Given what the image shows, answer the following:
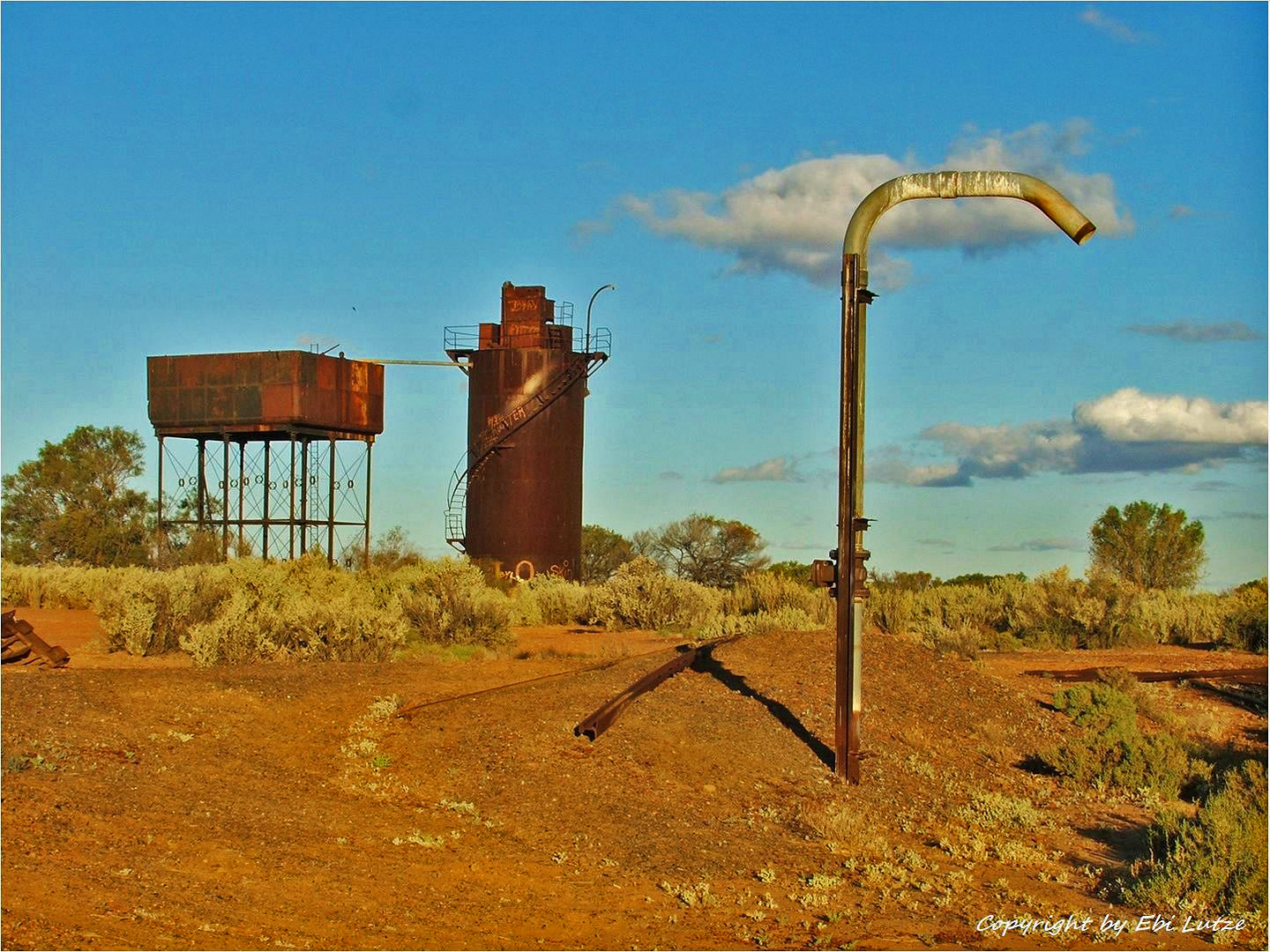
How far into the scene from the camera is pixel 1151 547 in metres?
42.2

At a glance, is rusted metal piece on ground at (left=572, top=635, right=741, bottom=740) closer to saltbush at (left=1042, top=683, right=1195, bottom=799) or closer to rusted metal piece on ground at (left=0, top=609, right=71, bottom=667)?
saltbush at (left=1042, top=683, right=1195, bottom=799)

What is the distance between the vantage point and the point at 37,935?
707 centimetres

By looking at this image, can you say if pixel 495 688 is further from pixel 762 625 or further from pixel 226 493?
pixel 226 493

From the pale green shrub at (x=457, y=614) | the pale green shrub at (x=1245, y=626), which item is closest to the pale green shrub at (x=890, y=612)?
the pale green shrub at (x=1245, y=626)

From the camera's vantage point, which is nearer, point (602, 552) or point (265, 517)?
point (265, 517)

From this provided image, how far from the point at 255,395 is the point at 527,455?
8.01 meters

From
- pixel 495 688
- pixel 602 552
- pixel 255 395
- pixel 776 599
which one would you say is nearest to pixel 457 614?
pixel 495 688

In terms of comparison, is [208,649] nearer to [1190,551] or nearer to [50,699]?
[50,699]

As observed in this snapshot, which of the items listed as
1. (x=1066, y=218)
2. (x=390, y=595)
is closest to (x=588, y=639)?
(x=390, y=595)

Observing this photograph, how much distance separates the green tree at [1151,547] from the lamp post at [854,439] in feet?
99.2

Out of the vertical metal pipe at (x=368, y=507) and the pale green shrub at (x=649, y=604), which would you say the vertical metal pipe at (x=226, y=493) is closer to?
the vertical metal pipe at (x=368, y=507)

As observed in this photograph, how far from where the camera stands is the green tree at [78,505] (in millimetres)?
47719

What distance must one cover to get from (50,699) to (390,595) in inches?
447

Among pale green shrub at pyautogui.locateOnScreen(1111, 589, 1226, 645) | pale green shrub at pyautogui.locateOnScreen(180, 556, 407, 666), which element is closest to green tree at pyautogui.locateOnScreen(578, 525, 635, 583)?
pale green shrub at pyautogui.locateOnScreen(1111, 589, 1226, 645)
